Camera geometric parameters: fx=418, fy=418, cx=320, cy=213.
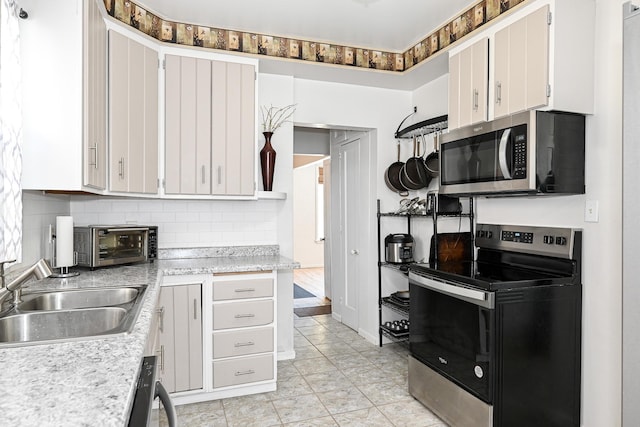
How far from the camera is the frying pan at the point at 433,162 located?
3.49m

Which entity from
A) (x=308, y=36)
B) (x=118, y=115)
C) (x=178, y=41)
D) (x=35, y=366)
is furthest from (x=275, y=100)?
(x=35, y=366)

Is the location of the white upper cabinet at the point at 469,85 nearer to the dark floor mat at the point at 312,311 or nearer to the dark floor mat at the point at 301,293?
the dark floor mat at the point at 312,311

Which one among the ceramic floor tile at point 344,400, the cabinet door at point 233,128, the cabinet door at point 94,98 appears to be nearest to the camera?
the cabinet door at point 94,98

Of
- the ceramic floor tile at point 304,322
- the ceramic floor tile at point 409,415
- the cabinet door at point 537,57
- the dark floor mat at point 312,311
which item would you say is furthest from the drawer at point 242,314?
the dark floor mat at point 312,311

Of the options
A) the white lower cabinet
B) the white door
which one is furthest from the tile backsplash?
the white door

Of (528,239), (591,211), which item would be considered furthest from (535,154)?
(528,239)

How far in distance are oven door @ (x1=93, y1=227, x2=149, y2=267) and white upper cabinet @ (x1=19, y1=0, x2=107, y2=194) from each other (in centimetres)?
82

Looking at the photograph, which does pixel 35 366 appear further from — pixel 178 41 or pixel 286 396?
pixel 178 41

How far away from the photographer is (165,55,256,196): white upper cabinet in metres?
2.99

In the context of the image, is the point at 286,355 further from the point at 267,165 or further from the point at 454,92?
the point at 454,92

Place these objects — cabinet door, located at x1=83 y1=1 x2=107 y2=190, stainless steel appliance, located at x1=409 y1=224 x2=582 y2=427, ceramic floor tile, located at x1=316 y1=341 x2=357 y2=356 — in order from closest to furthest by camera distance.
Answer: cabinet door, located at x1=83 y1=1 x2=107 y2=190, stainless steel appliance, located at x1=409 y1=224 x2=582 y2=427, ceramic floor tile, located at x1=316 y1=341 x2=357 y2=356

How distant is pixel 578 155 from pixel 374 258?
81.5 inches

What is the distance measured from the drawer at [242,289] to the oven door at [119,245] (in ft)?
2.06

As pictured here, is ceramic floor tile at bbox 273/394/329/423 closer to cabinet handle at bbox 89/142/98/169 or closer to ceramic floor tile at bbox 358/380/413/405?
ceramic floor tile at bbox 358/380/413/405
